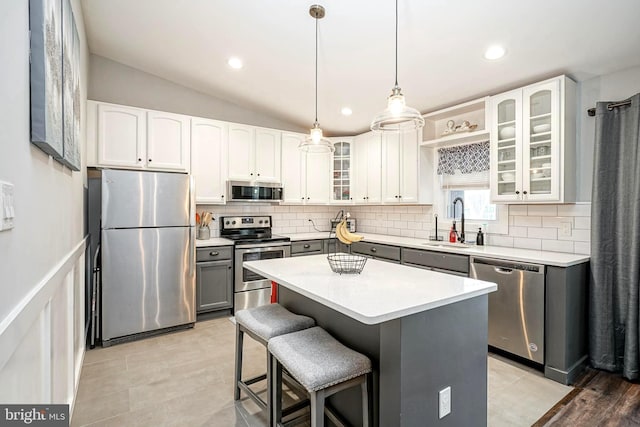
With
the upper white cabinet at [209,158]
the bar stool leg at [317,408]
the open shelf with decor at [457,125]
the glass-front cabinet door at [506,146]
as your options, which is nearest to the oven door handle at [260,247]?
the upper white cabinet at [209,158]

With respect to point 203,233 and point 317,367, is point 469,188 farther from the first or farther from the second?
point 203,233

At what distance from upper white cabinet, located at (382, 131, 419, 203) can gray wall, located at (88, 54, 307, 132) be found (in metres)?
1.90

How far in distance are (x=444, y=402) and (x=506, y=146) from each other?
8.14 feet

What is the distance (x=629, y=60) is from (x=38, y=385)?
4.13 meters

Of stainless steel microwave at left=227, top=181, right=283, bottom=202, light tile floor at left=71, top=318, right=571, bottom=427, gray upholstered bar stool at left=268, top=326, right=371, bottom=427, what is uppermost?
stainless steel microwave at left=227, top=181, right=283, bottom=202

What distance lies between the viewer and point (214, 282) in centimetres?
376

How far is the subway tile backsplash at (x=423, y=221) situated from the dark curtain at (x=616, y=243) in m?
0.18

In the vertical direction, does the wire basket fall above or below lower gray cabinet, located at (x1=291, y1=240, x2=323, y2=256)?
above

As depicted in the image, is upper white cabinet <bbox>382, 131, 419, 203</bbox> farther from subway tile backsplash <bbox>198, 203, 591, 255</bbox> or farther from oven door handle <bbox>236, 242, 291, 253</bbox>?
oven door handle <bbox>236, 242, 291, 253</bbox>

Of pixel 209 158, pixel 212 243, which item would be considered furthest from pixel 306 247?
pixel 209 158

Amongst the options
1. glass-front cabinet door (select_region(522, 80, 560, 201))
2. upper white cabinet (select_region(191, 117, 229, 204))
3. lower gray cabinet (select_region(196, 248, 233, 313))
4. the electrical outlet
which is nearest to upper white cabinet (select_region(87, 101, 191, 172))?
upper white cabinet (select_region(191, 117, 229, 204))

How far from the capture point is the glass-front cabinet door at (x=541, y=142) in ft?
9.09

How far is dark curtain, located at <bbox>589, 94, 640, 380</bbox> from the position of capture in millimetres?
2441

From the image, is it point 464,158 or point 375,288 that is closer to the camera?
point 375,288
